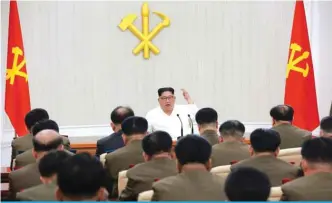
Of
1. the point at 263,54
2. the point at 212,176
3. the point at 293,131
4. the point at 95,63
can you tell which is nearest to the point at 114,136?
the point at 293,131

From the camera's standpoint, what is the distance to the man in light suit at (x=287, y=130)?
17.5 ft

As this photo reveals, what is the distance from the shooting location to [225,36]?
8.90 metres

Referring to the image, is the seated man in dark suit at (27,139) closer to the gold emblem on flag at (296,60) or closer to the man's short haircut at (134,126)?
the man's short haircut at (134,126)

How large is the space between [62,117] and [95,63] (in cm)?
87

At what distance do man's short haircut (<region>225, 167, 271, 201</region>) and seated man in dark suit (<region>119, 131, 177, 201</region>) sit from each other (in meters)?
1.40

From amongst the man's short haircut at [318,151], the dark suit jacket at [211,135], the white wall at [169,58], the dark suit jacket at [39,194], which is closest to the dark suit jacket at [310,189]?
the man's short haircut at [318,151]

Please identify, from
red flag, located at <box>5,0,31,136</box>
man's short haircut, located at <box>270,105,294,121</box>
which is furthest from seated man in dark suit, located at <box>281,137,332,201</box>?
red flag, located at <box>5,0,31,136</box>

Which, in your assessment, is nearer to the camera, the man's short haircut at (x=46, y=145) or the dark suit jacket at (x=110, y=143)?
the man's short haircut at (x=46, y=145)

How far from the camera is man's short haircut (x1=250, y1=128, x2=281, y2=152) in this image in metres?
3.96

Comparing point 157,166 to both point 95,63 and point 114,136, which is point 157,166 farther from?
point 95,63

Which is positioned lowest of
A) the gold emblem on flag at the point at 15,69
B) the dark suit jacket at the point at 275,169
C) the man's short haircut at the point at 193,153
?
the dark suit jacket at the point at 275,169

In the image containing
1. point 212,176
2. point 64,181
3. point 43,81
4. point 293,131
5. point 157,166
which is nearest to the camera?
point 64,181

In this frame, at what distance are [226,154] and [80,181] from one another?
7.32 ft

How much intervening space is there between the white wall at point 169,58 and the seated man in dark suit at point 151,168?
4715 mm
